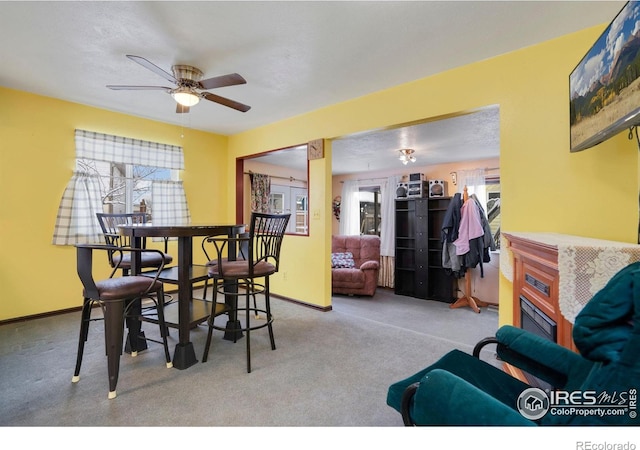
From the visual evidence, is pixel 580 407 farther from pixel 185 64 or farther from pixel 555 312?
pixel 185 64

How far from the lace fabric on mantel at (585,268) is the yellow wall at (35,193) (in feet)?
14.6

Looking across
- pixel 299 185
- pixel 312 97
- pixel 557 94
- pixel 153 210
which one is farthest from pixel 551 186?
pixel 299 185

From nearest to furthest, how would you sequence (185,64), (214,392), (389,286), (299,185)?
(214,392)
(185,64)
(389,286)
(299,185)

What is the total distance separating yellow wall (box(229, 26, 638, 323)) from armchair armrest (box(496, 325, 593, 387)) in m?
1.32

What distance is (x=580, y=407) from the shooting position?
3.03 feet

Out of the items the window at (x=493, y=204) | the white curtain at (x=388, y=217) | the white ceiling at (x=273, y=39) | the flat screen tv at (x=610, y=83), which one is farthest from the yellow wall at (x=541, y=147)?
the white curtain at (x=388, y=217)

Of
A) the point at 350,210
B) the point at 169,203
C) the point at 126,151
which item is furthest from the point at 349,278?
the point at 126,151

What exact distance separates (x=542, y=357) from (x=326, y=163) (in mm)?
2893

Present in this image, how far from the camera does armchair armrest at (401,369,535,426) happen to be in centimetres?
79

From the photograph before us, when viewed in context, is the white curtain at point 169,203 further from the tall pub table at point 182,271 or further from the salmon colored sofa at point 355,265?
the salmon colored sofa at point 355,265

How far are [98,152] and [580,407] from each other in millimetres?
4643

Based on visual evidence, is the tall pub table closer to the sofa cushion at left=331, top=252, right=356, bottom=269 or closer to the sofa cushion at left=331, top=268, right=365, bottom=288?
the sofa cushion at left=331, top=268, right=365, bottom=288

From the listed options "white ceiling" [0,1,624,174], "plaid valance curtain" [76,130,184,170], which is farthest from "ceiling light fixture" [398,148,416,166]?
"plaid valance curtain" [76,130,184,170]
